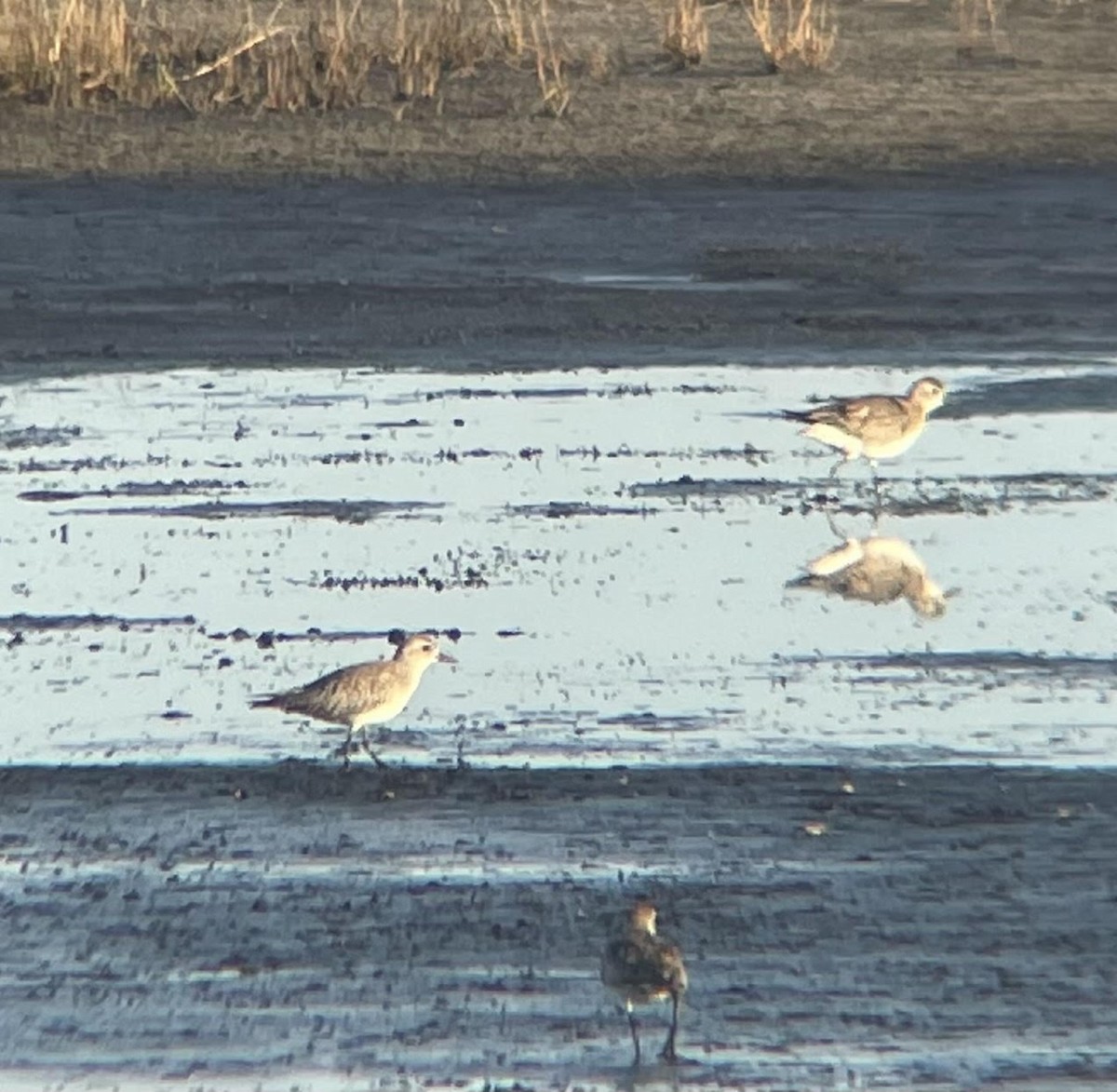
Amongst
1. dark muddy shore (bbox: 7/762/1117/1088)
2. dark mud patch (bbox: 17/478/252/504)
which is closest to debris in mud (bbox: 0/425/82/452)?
dark mud patch (bbox: 17/478/252/504)

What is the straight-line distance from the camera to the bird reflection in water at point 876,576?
11344 millimetres

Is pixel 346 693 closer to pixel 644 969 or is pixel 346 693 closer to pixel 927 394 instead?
pixel 644 969

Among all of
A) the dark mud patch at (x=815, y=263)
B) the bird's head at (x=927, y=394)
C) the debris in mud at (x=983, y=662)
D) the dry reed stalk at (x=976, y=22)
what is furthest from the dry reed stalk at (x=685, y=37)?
the debris in mud at (x=983, y=662)

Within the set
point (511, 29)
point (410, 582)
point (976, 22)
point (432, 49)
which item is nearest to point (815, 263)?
point (432, 49)

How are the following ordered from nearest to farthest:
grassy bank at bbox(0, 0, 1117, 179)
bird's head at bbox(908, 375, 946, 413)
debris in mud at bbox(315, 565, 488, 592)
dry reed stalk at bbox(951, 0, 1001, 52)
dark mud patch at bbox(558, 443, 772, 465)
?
debris in mud at bbox(315, 565, 488, 592) < dark mud patch at bbox(558, 443, 772, 465) < bird's head at bbox(908, 375, 946, 413) < grassy bank at bbox(0, 0, 1117, 179) < dry reed stalk at bbox(951, 0, 1001, 52)

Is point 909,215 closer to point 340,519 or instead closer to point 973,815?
point 340,519

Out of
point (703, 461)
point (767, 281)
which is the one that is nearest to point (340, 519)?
point (703, 461)

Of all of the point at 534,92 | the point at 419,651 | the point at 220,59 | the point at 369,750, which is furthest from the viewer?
the point at 220,59

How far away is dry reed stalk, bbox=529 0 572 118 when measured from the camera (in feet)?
84.8

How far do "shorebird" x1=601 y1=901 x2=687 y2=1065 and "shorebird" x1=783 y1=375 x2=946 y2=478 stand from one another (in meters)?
6.99

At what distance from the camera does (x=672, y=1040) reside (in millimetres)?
6676

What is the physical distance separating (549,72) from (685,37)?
1.10 metres

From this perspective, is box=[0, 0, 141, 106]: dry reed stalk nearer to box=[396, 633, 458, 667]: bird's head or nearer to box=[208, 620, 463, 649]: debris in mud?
box=[208, 620, 463, 649]: debris in mud

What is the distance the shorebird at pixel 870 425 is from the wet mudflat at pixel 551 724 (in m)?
0.18
